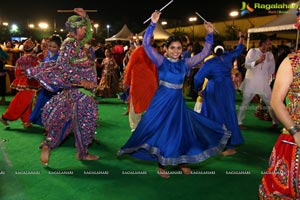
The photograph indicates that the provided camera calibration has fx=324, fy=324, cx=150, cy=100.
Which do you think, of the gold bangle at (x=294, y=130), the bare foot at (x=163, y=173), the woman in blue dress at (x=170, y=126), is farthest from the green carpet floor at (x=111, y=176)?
the gold bangle at (x=294, y=130)

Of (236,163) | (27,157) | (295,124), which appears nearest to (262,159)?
(236,163)

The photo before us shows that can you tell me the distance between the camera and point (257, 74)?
6719 millimetres

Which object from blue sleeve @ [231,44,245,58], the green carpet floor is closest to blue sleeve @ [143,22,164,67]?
the green carpet floor

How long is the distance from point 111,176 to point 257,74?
4033mm

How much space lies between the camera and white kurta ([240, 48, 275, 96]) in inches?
257

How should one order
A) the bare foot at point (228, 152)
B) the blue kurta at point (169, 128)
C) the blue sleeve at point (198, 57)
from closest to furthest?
the blue kurta at point (169, 128) → the blue sleeve at point (198, 57) → the bare foot at point (228, 152)

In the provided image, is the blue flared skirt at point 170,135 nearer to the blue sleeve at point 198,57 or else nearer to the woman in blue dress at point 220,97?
the blue sleeve at point 198,57

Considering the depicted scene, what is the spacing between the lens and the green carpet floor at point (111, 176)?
3645 mm

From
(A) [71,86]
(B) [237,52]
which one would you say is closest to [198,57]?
(B) [237,52]

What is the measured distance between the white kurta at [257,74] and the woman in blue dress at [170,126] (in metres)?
2.81

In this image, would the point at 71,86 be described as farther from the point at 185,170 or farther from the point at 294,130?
the point at 294,130

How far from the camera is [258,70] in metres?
6.75

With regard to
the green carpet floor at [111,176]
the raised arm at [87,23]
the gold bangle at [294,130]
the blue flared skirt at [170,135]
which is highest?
the raised arm at [87,23]

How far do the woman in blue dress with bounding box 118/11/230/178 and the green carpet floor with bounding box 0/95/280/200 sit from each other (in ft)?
1.01
